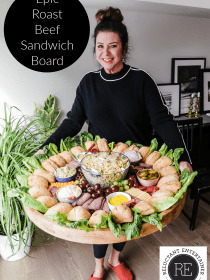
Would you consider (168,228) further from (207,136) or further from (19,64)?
(19,64)

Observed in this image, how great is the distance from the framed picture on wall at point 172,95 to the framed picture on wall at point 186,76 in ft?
0.34

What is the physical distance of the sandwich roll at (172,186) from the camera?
4.15 feet

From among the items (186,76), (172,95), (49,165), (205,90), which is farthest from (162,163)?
(205,90)

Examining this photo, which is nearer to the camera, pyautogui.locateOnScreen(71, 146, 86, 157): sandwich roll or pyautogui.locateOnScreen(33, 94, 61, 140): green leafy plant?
pyautogui.locateOnScreen(71, 146, 86, 157): sandwich roll

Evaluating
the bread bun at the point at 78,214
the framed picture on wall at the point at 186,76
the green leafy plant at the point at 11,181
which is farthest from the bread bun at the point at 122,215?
the framed picture on wall at the point at 186,76

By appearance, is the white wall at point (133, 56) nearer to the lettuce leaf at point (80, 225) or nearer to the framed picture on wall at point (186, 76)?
the framed picture on wall at point (186, 76)

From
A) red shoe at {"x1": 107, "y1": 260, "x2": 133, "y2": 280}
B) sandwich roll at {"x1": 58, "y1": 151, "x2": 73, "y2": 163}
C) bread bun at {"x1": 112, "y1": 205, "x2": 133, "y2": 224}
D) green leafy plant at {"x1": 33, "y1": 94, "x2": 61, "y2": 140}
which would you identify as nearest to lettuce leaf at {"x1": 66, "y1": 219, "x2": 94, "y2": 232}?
bread bun at {"x1": 112, "y1": 205, "x2": 133, "y2": 224}

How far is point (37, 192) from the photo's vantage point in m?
1.27

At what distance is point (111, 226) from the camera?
106 centimetres

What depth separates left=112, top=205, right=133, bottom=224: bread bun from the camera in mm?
1087

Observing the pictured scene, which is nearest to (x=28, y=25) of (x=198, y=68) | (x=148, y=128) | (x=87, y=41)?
(x=87, y=41)

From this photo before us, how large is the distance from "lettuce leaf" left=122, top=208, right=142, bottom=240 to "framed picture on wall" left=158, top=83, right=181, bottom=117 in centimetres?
243

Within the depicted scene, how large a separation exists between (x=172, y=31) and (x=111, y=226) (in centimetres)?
287

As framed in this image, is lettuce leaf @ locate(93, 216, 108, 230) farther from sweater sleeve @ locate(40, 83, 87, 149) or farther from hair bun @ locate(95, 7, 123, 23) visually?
hair bun @ locate(95, 7, 123, 23)
